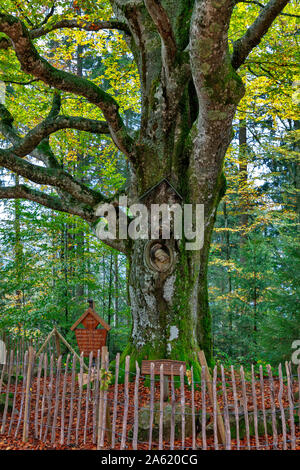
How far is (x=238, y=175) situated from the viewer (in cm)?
1273

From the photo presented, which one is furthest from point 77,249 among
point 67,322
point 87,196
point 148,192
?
point 148,192

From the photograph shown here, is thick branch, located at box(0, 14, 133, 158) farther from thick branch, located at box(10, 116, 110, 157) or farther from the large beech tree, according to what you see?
thick branch, located at box(10, 116, 110, 157)

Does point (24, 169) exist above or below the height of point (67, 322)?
above

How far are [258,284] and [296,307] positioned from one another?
2.64 meters

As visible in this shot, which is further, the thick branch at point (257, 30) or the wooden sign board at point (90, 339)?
the wooden sign board at point (90, 339)

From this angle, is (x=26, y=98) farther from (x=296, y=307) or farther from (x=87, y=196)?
(x=296, y=307)

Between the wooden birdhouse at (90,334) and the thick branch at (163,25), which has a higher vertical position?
the thick branch at (163,25)

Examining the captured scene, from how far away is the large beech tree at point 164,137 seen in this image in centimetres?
510

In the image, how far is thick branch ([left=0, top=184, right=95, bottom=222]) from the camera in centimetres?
731

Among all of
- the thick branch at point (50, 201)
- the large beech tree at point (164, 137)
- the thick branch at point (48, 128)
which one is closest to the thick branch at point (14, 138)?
the large beech tree at point (164, 137)

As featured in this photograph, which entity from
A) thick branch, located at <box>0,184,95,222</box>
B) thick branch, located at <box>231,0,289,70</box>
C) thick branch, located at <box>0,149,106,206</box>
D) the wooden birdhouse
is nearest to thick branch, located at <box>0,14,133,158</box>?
thick branch, located at <box>0,149,106,206</box>

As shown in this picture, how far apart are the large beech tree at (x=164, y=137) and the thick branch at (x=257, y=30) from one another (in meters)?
0.01

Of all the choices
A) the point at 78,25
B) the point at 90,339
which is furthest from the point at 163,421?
the point at 78,25

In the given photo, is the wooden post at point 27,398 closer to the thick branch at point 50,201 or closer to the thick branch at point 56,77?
the thick branch at point 50,201
